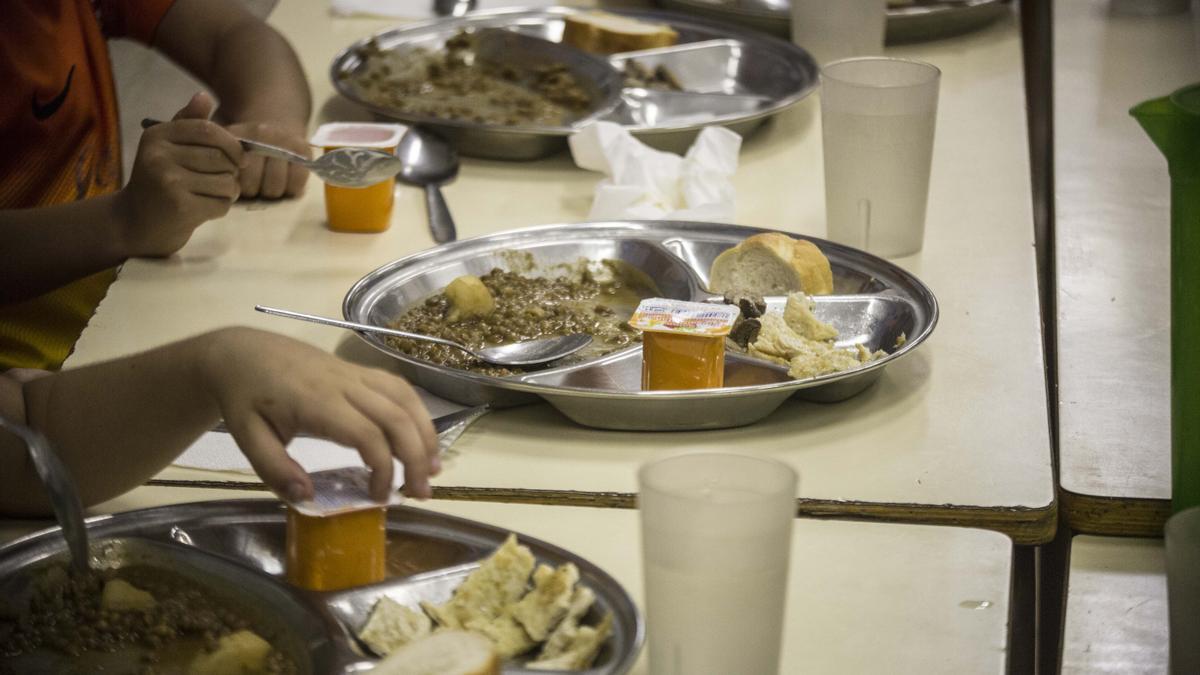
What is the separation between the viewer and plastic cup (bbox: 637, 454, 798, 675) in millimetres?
878

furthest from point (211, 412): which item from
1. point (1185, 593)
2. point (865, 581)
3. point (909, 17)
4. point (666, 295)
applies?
point (909, 17)

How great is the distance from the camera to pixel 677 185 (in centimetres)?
198

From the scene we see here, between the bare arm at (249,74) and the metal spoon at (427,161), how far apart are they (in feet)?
0.50

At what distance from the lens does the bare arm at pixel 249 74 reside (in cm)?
204

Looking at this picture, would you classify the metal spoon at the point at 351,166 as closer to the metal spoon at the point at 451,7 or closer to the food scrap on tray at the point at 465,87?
the food scrap on tray at the point at 465,87

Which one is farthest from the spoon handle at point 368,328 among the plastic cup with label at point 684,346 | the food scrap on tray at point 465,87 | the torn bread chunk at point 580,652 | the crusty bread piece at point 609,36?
the crusty bread piece at point 609,36

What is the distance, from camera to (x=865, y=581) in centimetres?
113

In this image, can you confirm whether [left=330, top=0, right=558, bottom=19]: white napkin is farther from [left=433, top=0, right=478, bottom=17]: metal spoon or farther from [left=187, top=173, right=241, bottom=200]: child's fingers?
[left=187, top=173, right=241, bottom=200]: child's fingers

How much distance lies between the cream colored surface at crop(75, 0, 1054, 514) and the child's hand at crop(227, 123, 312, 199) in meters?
0.03

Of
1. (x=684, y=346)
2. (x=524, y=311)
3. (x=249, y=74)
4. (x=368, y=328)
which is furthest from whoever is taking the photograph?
(x=249, y=74)

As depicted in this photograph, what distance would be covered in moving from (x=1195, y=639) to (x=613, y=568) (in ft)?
1.50

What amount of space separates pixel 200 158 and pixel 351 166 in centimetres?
22

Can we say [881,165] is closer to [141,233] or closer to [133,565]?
[141,233]

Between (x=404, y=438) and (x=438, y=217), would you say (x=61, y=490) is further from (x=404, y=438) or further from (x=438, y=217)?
(x=438, y=217)
